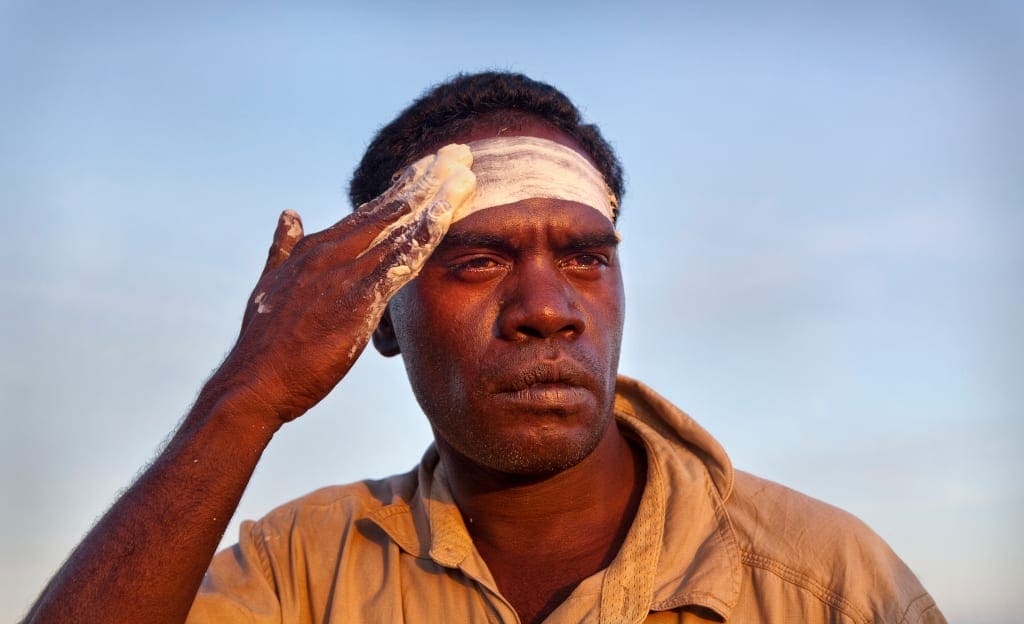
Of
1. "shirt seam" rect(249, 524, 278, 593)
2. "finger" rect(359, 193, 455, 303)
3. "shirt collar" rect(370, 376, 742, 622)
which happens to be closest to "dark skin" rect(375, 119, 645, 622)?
"shirt collar" rect(370, 376, 742, 622)

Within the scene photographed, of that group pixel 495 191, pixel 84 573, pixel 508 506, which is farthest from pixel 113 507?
pixel 495 191

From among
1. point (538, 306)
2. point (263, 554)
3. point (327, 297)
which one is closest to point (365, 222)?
point (327, 297)

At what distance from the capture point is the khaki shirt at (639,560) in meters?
2.91

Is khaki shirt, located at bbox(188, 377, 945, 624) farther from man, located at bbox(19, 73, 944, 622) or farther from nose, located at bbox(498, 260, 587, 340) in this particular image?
nose, located at bbox(498, 260, 587, 340)

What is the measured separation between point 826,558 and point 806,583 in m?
0.10

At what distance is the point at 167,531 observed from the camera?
2.68 metres

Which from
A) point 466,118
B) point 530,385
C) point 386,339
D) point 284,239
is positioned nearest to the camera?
point 530,385

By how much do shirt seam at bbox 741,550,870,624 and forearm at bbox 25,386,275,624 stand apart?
4.45 feet

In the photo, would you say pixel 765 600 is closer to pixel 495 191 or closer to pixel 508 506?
pixel 508 506

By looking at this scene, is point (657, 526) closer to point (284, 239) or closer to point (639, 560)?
point (639, 560)

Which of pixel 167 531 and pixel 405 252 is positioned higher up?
pixel 405 252

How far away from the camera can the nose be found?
3102 mm

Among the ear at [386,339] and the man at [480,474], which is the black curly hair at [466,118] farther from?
the ear at [386,339]

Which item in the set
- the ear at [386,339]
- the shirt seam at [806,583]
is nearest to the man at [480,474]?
the shirt seam at [806,583]
